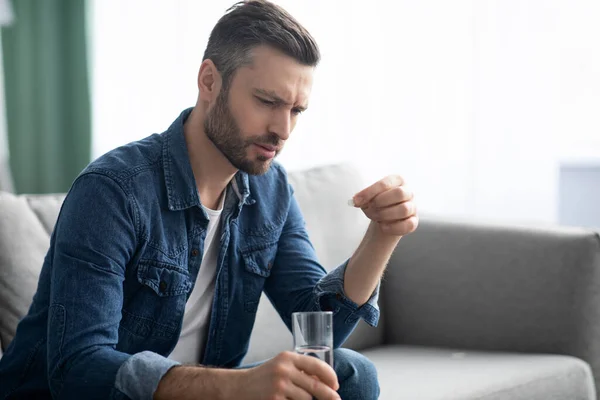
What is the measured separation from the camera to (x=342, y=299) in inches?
58.4

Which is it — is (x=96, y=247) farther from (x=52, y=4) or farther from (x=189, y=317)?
(x=52, y=4)

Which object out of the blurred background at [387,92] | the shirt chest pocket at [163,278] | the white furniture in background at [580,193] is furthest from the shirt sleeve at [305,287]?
the white furniture in background at [580,193]

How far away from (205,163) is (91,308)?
1.26 ft

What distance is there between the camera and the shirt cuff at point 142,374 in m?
1.14

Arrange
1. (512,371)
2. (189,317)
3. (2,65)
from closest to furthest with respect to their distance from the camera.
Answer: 1. (189,317)
2. (512,371)
3. (2,65)

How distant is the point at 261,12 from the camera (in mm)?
1488

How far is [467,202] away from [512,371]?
137cm

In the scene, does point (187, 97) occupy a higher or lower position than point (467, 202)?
higher

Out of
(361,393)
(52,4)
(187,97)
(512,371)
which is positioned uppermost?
(52,4)

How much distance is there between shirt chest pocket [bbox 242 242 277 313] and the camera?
61.0 inches

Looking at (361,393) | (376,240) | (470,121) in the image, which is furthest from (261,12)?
(470,121)

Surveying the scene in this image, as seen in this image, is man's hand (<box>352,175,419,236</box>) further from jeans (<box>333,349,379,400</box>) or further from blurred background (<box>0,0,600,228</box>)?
blurred background (<box>0,0,600,228</box>)

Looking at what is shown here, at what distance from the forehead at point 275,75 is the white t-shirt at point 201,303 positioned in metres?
0.22

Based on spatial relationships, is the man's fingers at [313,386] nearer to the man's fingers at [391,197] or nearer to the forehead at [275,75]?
the man's fingers at [391,197]
